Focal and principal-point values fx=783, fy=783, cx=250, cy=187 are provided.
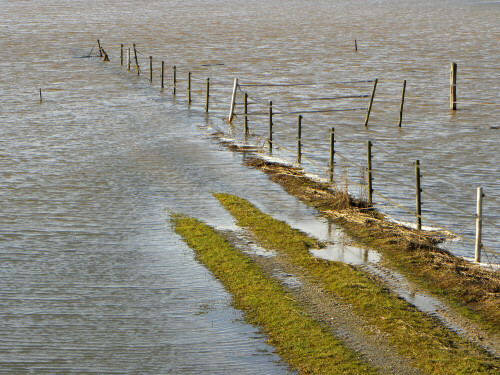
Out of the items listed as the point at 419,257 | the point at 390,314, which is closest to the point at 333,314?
the point at 390,314

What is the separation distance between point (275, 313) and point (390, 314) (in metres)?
1.66

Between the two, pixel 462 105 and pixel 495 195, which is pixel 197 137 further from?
pixel 462 105

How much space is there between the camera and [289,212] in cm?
1727

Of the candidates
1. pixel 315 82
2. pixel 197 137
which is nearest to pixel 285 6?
pixel 315 82

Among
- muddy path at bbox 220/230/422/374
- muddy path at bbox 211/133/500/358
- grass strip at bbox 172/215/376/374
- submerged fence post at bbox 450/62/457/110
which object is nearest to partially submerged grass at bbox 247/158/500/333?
muddy path at bbox 211/133/500/358

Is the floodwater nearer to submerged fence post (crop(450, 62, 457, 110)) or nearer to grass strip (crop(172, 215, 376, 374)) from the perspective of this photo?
grass strip (crop(172, 215, 376, 374))

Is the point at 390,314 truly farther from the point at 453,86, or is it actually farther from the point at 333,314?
the point at 453,86

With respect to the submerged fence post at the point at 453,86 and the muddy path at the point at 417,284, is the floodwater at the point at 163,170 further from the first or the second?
the muddy path at the point at 417,284

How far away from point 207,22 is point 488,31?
28.6 meters

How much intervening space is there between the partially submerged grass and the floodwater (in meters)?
0.63

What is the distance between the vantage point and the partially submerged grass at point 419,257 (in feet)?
38.3

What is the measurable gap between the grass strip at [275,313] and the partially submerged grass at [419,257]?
7.52 ft

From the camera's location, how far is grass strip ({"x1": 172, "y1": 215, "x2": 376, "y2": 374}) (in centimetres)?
992

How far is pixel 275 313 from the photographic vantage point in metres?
11.4
